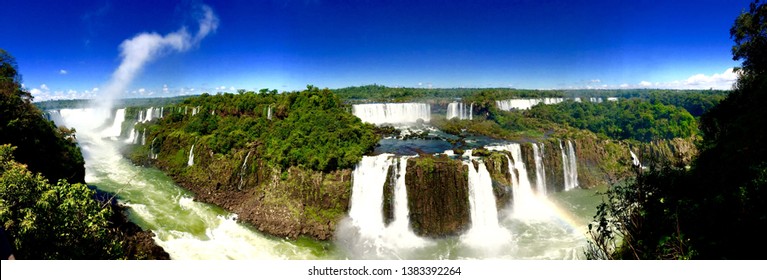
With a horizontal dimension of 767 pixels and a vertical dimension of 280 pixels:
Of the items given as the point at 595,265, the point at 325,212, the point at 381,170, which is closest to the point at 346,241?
the point at 325,212

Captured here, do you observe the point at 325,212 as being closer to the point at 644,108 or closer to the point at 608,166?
the point at 608,166

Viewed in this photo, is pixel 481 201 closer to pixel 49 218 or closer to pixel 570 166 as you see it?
pixel 570 166

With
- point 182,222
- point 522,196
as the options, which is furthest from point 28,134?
point 522,196

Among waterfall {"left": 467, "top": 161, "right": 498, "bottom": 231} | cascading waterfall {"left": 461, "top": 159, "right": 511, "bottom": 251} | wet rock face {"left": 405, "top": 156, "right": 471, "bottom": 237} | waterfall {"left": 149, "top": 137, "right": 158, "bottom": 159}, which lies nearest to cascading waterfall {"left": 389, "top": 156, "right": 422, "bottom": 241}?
Result: wet rock face {"left": 405, "top": 156, "right": 471, "bottom": 237}

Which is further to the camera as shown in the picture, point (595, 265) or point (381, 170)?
point (381, 170)

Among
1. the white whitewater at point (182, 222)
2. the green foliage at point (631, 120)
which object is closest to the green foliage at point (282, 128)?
the white whitewater at point (182, 222)

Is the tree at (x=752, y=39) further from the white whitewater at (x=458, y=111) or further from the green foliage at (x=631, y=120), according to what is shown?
the white whitewater at (x=458, y=111)
